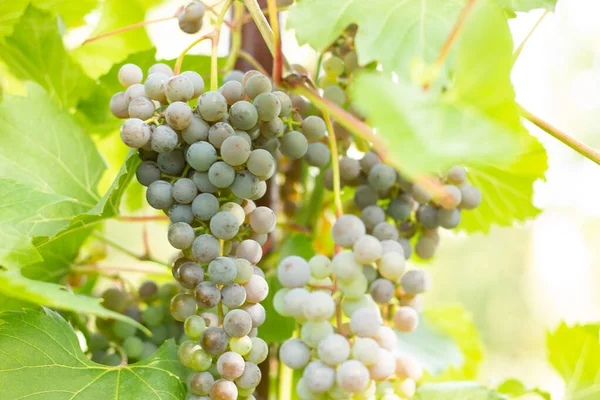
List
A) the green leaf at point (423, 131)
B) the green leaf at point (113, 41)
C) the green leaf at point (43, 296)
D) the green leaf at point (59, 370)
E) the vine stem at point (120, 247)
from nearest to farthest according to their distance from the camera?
the green leaf at point (423, 131) → the green leaf at point (43, 296) → the green leaf at point (59, 370) → the vine stem at point (120, 247) → the green leaf at point (113, 41)

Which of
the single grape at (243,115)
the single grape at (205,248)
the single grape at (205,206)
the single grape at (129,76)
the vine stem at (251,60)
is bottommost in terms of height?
the single grape at (205,248)

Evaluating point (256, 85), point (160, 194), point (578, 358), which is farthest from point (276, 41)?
point (578, 358)

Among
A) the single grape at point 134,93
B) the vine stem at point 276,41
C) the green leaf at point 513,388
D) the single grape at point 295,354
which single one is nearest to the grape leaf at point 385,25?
the vine stem at point 276,41

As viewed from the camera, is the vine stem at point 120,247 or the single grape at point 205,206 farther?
the vine stem at point 120,247

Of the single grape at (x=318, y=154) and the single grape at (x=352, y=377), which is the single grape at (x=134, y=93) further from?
the single grape at (x=352, y=377)

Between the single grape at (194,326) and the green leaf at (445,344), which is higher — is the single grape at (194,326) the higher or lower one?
the lower one

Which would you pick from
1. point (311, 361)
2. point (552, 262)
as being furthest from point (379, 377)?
point (552, 262)

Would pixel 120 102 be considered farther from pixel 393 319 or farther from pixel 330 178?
pixel 393 319

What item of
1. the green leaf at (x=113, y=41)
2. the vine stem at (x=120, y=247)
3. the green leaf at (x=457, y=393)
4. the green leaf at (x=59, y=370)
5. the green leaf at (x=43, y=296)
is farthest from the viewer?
the green leaf at (x=113, y=41)
